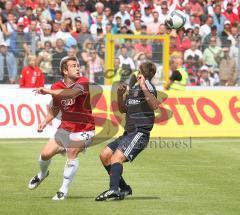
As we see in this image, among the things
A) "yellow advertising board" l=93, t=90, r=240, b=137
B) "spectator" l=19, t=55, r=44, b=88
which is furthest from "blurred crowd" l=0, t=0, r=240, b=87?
"yellow advertising board" l=93, t=90, r=240, b=137

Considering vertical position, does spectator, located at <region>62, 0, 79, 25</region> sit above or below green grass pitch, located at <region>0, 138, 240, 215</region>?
above

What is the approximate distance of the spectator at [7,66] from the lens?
→ 80.6 feet

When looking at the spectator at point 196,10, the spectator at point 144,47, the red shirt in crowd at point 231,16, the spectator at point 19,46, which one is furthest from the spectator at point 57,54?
the red shirt in crowd at point 231,16

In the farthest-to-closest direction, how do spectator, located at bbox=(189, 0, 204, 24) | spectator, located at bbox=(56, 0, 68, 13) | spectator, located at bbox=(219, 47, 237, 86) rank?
1. spectator, located at bbox=(189, 0, 204, 24)
2. spectator, located at bbox=(56, 0, 68, 13)
3. spectator, located at bbox=(219, 47, 237, 86)

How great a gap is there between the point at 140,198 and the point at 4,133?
9.99 m

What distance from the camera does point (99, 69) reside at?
83.3 ft

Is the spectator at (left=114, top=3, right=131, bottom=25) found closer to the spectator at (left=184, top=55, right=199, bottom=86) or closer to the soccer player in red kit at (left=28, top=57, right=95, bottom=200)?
the spectator at (left=184, top=55, right=199, bottom=86)

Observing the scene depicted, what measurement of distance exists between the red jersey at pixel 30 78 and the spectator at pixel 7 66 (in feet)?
1.90

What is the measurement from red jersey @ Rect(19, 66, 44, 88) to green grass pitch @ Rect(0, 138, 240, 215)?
351cm

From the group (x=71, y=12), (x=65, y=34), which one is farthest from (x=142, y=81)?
(x=71, y=12)

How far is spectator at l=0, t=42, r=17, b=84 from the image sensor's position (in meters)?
24.6

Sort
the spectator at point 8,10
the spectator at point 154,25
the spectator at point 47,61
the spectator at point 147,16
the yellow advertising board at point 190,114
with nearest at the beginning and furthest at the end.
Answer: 1. the yellow advertising board at point 190,114
2. the spectator at point 47,61
3. the spectator at point 8,10
4. the spectator at point 154,25
5. the spectator at point 147,16

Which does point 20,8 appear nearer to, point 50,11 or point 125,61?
point 50,11

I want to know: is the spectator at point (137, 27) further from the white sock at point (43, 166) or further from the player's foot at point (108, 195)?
the player's foot at point (108, 195)
